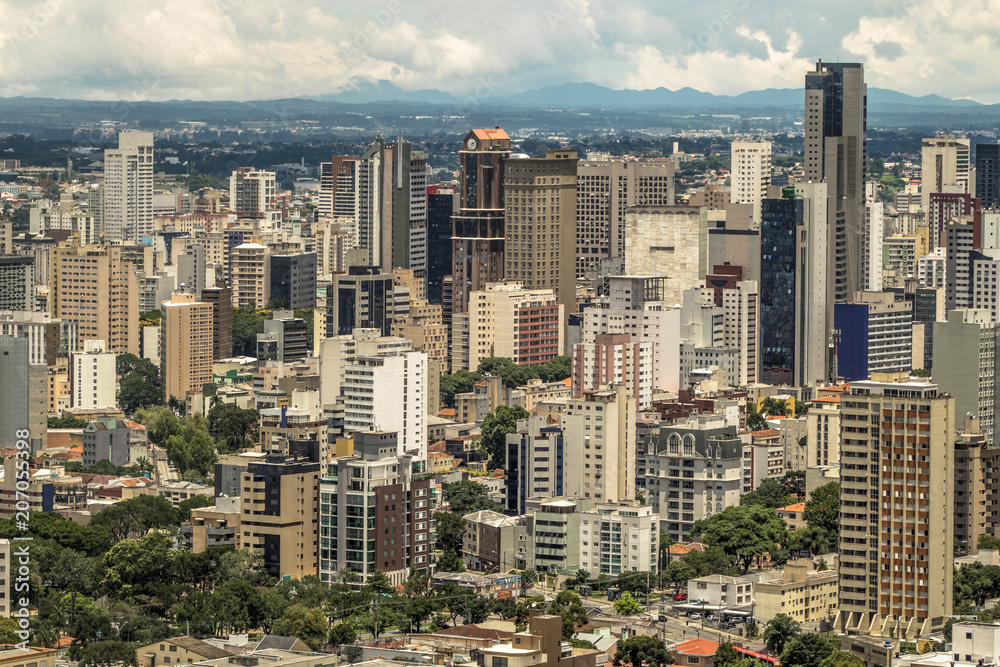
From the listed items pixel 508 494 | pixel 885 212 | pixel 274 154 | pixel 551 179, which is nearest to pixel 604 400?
pixel 508 494

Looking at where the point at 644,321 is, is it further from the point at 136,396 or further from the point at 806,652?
the point at 806,652

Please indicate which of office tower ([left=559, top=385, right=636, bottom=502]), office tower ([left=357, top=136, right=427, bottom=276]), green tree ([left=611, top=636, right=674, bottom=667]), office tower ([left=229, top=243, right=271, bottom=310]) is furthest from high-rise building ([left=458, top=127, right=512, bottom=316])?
green tree ([left=611, top=636, right=674, bottom=667])

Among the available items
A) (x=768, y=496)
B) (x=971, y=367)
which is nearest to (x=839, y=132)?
(x=971, y=367)

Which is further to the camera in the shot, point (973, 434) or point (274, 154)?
point (274, 154)

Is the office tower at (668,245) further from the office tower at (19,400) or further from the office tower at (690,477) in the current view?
the office tower at (690,477)

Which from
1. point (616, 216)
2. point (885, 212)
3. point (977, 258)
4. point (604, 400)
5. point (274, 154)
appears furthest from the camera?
point (274, 154)

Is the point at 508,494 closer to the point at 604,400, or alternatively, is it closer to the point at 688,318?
the point at 604,400
